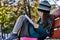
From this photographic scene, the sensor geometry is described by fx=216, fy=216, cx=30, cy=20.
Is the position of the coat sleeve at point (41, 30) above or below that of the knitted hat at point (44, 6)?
below

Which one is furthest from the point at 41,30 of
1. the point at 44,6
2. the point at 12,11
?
the point at 12,11

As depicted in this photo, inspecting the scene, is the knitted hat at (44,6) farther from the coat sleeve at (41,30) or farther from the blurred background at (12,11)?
the coat sleeve at (41,30)

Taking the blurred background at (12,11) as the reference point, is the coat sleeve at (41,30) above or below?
below

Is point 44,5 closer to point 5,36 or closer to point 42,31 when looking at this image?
point 42,31

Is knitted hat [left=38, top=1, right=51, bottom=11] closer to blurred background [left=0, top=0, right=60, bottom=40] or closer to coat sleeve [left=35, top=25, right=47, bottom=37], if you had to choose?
blurred background [left=0, top=0, right=60, bottom=40]

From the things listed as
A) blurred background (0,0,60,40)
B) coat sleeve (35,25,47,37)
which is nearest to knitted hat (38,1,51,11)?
blurred background (0,0,60,40)

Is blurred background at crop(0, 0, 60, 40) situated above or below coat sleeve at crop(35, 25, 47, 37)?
above

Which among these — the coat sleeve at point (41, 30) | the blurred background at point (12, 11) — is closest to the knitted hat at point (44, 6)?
the blurred background at point (12, 11)

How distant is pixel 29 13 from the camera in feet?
7.23

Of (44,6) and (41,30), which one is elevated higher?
(44,6)

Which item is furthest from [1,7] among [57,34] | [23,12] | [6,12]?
[57,34]

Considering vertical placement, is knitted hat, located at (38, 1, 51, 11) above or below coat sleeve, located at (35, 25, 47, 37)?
above

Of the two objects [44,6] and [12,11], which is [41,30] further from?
[12,11]

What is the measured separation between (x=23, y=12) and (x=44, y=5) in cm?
23
